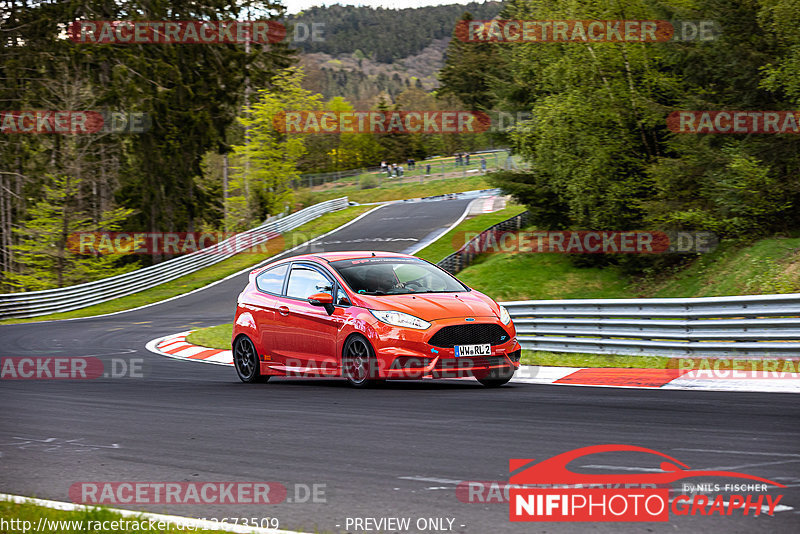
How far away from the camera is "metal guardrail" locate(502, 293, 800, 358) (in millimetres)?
10633

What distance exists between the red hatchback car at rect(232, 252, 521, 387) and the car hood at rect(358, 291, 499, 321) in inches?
0.5

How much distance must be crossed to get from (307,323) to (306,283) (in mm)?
672

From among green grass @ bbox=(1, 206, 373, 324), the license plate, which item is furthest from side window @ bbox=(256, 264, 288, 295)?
green grass @ bbox=(1, 206, 373, 324)

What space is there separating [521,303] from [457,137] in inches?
3568

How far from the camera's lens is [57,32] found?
117ft

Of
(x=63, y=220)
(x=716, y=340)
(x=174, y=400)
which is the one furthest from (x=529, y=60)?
(x=174, y=400)
